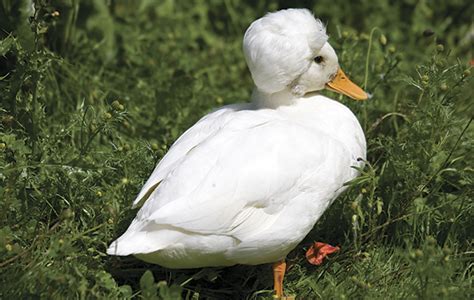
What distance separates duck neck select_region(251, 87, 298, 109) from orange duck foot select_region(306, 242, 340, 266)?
0.67 metres

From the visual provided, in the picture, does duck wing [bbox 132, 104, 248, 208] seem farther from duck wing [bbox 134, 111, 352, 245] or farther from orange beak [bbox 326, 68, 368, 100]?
orange beak [bbox 326, 68, 368, 100]

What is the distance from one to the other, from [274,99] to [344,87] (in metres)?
0.41

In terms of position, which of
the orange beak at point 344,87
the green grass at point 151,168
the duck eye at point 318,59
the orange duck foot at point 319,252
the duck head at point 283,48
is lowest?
the orange duck foot at point 319,252

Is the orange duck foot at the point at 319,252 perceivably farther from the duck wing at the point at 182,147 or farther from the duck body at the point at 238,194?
the duck wing at the point at 182,147

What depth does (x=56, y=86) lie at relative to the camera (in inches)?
187

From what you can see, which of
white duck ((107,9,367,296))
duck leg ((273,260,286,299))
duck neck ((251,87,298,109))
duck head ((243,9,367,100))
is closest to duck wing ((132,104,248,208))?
white duck ((107,9,367,296))

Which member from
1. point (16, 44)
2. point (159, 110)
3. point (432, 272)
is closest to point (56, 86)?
point (159, 110)

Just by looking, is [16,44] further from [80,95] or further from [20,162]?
[80,95]

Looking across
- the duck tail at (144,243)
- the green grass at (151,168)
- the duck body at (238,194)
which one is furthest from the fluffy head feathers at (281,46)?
the duck tail at (144,243)

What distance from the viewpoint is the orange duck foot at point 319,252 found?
3.72m

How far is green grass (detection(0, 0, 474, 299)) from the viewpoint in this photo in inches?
132

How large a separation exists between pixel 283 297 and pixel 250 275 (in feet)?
0.97

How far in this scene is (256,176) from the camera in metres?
3.34

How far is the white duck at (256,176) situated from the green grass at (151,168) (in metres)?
0.17
